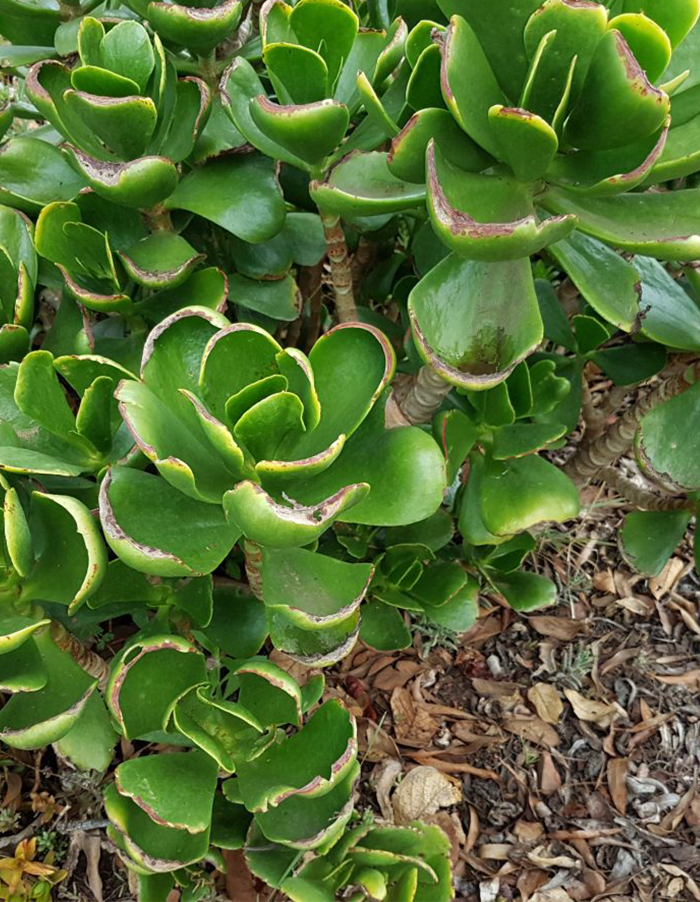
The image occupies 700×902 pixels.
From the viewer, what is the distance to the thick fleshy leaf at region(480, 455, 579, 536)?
1.02 m

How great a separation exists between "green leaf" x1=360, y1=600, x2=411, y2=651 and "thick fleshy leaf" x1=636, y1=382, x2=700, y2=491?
1.53 ft

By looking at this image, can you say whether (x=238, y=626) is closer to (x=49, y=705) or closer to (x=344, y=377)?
(x=49, y=705)

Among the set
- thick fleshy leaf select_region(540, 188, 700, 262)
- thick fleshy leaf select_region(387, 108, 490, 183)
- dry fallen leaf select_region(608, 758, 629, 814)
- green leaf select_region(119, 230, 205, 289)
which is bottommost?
dry fallen leaf select_region(608, 758, 629, 814)

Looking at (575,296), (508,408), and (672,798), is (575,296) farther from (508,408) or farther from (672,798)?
(672,798)

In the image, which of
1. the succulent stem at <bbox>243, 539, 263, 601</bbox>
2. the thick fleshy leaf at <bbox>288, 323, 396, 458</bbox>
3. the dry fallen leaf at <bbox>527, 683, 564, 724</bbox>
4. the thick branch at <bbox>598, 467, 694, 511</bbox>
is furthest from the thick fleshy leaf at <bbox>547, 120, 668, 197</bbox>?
the dry fallen leaf at <bbox>527, 683, 564, 724</bbox>

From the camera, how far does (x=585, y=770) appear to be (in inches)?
63.5

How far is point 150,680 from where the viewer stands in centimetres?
92

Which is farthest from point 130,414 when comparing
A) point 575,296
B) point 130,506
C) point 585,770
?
point 585,770

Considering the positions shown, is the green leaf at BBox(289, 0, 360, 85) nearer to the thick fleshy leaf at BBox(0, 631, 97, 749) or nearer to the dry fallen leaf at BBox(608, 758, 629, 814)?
the thick fleshy leaf at BBox(0, 631, 97, 749)

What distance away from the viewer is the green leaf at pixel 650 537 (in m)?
1.28

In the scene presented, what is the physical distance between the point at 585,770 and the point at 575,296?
953mm

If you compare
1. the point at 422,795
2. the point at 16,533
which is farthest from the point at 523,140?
the point at 422,795

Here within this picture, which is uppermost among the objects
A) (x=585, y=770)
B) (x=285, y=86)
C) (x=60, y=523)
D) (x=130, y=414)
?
(x=285, y=86)

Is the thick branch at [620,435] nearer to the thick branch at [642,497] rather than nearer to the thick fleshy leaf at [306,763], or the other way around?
the thick branch at [642,497]
